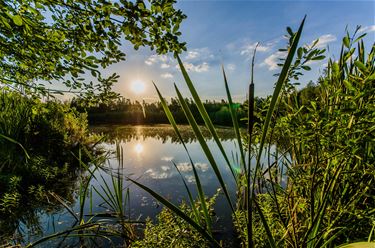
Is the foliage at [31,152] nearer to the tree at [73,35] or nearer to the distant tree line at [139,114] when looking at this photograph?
the tree at [73,35]

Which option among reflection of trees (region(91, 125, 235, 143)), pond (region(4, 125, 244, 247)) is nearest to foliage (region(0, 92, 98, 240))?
pond (region(4, 125, 244, 247))

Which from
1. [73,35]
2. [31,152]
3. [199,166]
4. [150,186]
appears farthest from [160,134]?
[73,35]

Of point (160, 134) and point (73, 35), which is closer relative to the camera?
point (73, 35)

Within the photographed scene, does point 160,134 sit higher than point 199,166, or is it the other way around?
point 160,134

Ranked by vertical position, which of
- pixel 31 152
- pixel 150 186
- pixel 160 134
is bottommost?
pixel 150 186

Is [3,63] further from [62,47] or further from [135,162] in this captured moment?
[135,162]

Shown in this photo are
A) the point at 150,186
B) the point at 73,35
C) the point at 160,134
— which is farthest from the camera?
the point at 160,134

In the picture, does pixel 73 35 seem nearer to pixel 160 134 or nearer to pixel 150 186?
pixel 150 186

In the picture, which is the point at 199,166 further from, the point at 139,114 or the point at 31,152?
the point at 139,114

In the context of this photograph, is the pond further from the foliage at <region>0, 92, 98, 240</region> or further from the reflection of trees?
the reflection of trees

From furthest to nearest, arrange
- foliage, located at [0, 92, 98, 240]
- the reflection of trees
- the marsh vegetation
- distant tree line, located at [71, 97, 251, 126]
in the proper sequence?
distant tree line, located at [71, 97, 251, 126] → the reflection of trees → foliage, located at [0, 92, 98, 240] → the marsh vegetation

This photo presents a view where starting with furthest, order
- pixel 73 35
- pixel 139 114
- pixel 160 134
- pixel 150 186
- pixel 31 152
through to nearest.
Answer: pixel 139 114
pixel 160 134
pixel 31 152
pixel 150 186
pixel 73 35

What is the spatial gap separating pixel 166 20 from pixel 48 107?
189 centimetres

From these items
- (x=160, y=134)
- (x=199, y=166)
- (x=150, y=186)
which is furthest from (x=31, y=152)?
(x=160, y=134)
